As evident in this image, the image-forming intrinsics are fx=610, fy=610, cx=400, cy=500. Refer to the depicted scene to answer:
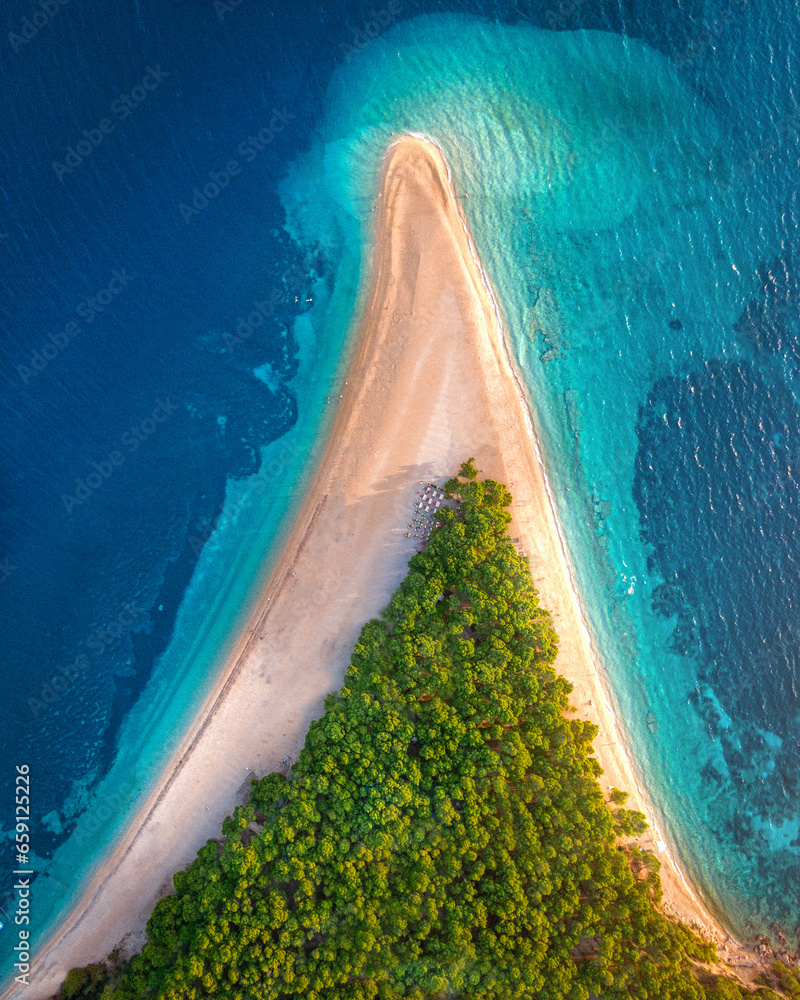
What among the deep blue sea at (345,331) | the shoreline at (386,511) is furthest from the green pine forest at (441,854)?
the deep blue sea at (345,331)

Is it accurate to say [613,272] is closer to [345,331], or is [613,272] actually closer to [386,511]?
[345,331]

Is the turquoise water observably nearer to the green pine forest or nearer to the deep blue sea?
the deep blue sea

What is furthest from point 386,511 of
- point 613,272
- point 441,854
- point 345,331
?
point 613,272

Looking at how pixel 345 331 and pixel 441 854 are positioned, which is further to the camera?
pixel 345 331

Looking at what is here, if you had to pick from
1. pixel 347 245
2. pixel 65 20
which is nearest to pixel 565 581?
pixel 347 245

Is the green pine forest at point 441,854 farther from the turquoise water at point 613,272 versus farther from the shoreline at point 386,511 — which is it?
the turquoise water at point 613,272

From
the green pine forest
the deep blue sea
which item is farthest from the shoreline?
the green pine forest
